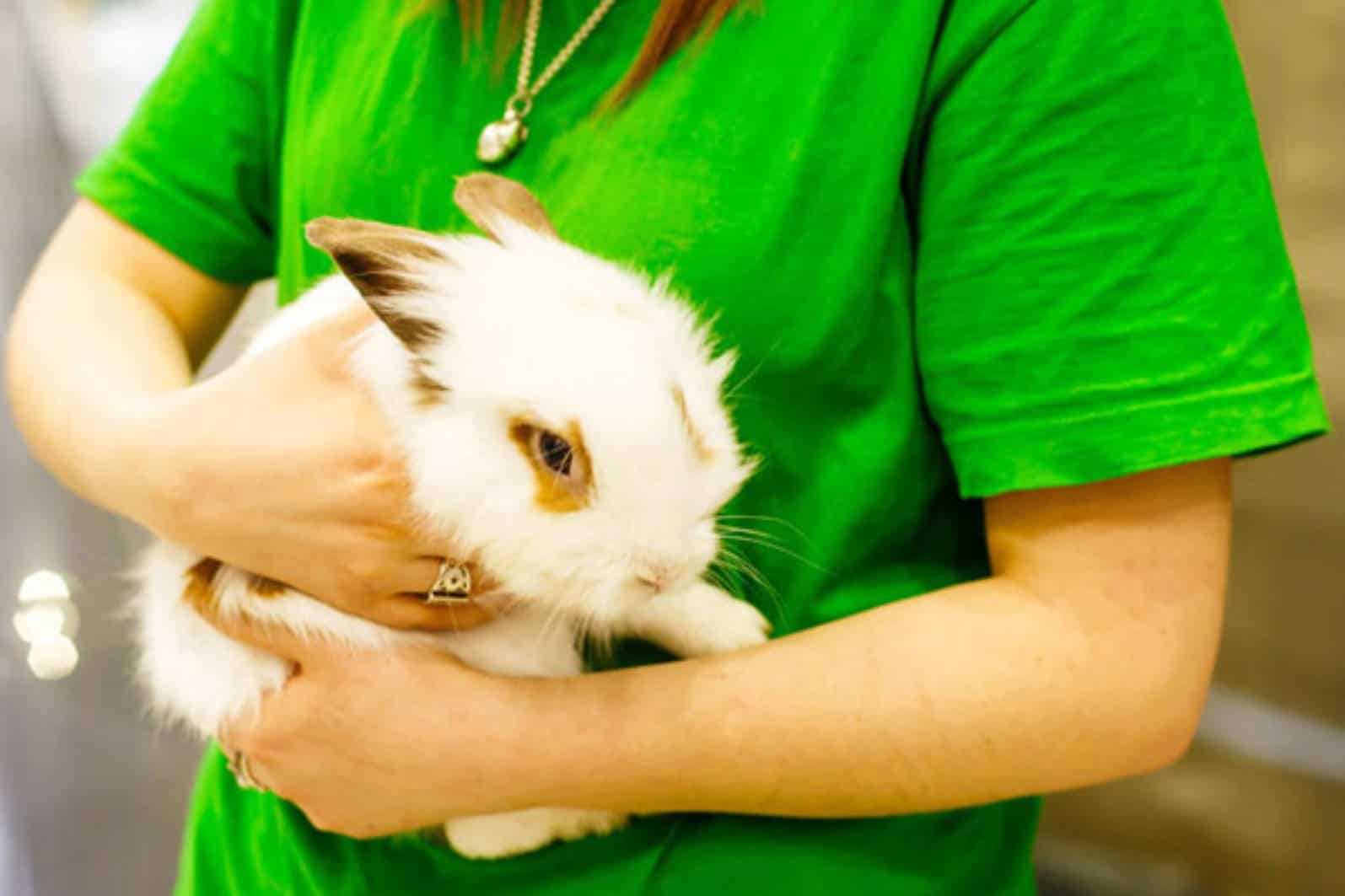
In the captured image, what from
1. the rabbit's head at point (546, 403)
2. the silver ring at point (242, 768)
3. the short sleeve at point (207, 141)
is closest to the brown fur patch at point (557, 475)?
the rabbit's head at point (546, 403)

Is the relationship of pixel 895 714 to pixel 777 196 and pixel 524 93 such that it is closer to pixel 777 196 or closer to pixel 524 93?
pixel 777 196

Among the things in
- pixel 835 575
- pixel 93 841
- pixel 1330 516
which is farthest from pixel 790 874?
pixel 93 841

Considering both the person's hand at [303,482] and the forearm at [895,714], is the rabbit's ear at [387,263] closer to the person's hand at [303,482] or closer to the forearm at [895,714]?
the person's hand at [303,482]

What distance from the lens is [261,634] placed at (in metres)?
0.70

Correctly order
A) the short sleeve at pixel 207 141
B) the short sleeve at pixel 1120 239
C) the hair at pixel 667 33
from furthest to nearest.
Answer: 1. the short sleeve at pixel 207 141
2. the hair at pixel 667 33
3. the short sleeve at pixel 1120 239

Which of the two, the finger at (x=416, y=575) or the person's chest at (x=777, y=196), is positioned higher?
the person's chest at (x=777, y=196)

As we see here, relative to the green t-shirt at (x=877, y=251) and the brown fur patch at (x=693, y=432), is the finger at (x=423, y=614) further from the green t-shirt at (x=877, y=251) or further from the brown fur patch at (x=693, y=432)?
the brown fur patch at (x=693, y=432)

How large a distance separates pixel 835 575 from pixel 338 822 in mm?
397

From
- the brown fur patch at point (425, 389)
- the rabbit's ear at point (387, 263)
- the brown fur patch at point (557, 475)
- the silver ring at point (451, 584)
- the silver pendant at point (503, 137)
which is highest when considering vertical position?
the silver pendant at point (503, 137)

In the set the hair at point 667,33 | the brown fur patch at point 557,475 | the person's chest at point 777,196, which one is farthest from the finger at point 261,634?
the hair at point 667,33

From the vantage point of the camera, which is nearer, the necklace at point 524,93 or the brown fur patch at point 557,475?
the brown fur patch at point 557,475

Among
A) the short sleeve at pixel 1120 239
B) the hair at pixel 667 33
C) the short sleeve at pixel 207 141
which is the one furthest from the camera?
the short sleeve at pixel 207 141

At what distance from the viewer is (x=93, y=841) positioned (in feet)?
4.39

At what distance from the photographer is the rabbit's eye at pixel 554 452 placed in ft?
1.94
